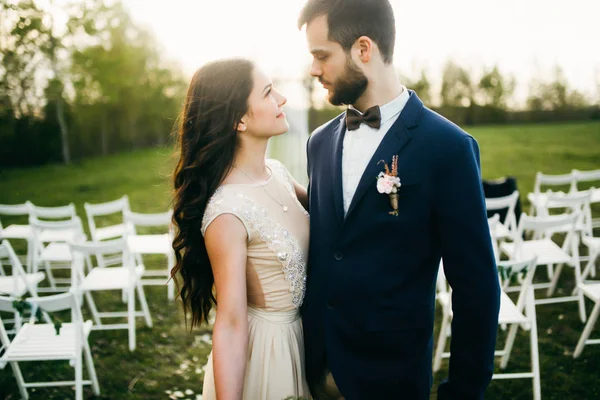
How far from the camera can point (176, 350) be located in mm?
4984

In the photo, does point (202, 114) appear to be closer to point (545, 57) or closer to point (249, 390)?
point (249, 390)

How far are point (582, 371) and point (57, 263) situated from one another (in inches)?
280

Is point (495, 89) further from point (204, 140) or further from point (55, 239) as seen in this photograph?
point (204, 140)

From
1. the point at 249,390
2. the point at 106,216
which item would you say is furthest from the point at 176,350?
the point at 106,216

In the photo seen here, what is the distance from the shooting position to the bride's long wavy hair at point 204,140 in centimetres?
216

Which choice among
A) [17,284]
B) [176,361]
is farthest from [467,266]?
[17,284]

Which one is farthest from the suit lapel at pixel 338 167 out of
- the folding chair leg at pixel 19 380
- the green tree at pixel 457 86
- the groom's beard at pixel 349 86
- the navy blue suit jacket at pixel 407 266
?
the green tree at pixel 457 86

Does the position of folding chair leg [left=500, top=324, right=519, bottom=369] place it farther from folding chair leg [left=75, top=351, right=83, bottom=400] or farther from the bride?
folding chair leg [left=75, top=351, right=83, bottom=400]

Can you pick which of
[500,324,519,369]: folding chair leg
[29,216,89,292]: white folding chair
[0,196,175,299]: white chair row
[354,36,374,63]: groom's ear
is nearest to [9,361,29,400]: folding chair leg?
[29,216,89,292]: white folding chair

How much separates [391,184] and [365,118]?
34 cm

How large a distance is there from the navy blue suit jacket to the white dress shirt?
0.04 meters

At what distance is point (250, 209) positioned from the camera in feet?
6.82

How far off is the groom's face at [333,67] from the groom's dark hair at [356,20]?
0.09 ft

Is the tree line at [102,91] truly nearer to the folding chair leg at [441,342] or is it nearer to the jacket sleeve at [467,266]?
the folding chair leg at [441,342]
